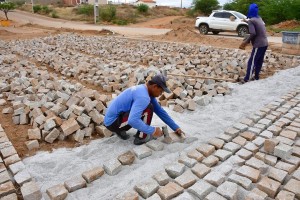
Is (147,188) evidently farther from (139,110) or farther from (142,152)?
(139,110)

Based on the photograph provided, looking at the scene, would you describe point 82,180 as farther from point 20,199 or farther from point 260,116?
point 260,116

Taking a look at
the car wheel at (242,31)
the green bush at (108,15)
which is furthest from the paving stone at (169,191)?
the green bush at (108,15)

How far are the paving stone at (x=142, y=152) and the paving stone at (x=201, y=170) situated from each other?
0.58 meters

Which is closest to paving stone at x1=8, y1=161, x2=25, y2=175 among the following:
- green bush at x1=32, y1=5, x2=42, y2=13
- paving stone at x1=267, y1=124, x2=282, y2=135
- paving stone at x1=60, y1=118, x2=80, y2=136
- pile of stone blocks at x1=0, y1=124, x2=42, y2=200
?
pile of stone blocks at x1=0, y1=124, x2=42, y2=200

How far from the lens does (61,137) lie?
366 centimetres

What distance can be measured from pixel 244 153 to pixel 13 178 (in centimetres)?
261

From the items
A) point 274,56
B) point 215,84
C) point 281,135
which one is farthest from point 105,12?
point 281,135

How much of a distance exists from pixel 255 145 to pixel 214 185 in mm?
986

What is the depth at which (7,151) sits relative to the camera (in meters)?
3.29

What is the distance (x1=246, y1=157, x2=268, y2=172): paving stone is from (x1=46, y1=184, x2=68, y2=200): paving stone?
1.97 m

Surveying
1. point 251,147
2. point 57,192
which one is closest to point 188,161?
point 251,147

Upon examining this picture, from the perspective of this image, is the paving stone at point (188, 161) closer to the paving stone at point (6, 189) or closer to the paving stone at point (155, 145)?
the paving stone at point (155, 145)

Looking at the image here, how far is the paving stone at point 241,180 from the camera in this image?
8.76 feet

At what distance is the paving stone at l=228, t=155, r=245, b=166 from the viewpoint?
3049 millimetres
